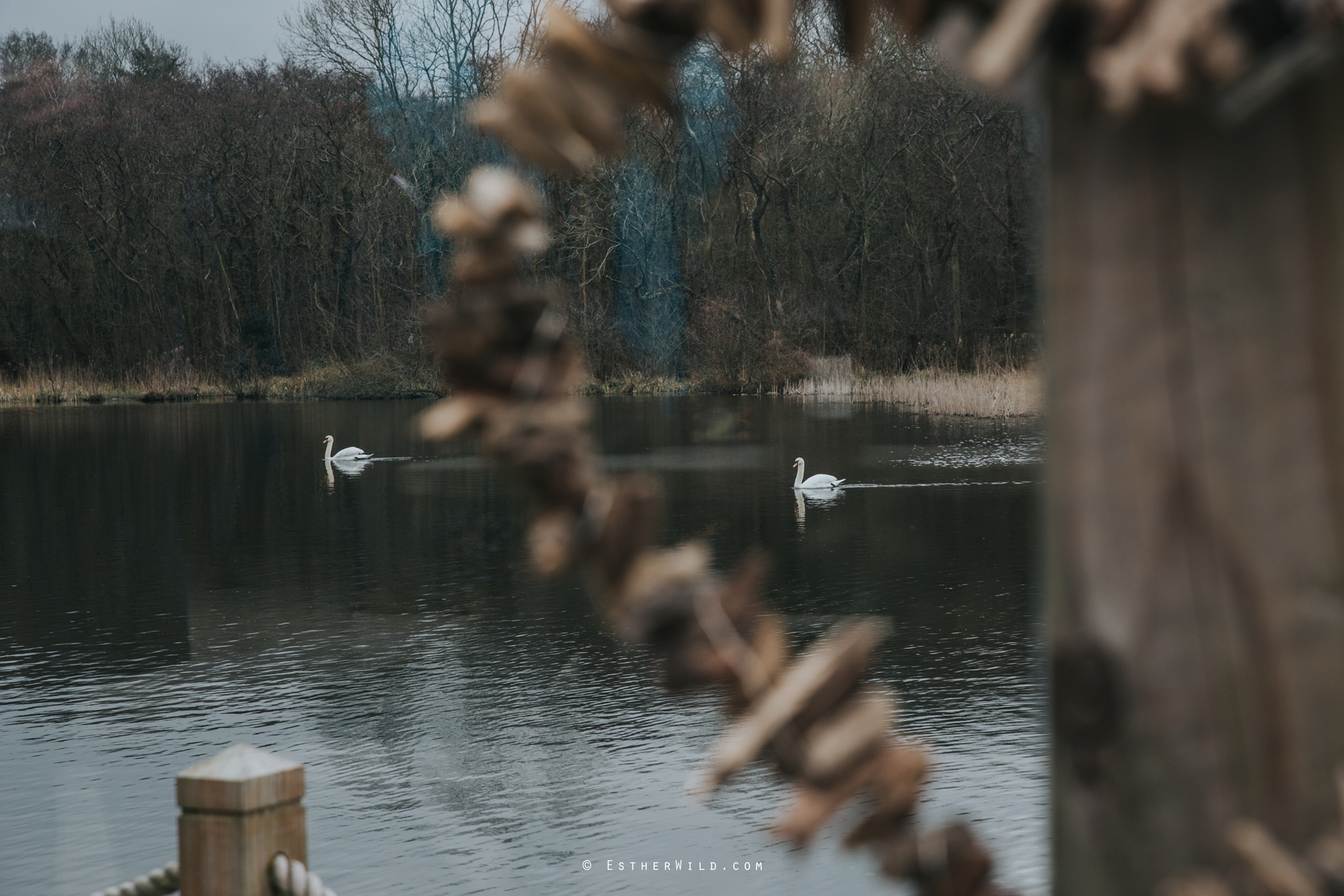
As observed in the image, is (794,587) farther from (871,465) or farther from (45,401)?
(45,401)

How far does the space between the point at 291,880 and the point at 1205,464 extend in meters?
2.11

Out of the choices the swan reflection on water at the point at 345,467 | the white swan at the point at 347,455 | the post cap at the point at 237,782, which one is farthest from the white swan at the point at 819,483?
the post cap at the point at 237,782

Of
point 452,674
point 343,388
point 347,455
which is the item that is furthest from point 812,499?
point 343,388

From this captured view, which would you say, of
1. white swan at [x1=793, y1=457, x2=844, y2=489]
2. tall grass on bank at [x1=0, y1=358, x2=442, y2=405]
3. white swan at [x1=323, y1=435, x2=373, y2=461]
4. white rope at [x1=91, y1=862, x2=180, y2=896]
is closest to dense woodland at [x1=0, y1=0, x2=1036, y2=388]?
tall grass on bank at [x1=0, y1=358, x2=442, y2=405]

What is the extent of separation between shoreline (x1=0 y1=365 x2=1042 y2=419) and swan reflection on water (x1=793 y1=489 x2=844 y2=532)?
1418 centimetres

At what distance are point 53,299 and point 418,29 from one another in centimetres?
1402

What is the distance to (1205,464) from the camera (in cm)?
75

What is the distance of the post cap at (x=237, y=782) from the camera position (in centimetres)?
238

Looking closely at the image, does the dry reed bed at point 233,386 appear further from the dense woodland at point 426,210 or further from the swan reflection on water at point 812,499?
the swan reflection on water at point 812,499

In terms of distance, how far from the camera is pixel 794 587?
31.9ft

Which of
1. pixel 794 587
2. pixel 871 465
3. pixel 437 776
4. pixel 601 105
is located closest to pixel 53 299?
pixel 871 465

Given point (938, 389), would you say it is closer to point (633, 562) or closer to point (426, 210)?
point (426, 210)

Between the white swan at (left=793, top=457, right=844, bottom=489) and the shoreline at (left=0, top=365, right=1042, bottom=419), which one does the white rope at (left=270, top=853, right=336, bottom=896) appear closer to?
the white swan at (left=793, top=457, right=844, bottom=489)

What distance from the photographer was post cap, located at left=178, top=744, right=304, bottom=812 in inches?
93.7
